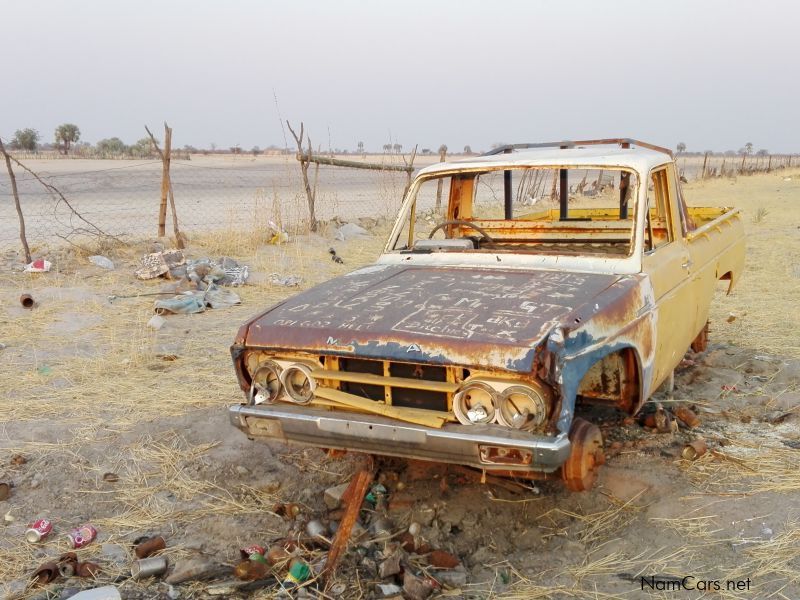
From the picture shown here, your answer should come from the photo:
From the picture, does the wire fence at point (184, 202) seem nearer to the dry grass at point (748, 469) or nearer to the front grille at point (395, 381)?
the front grille at point (395, 381)

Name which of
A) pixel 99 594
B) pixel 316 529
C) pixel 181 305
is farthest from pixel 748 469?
pixel 181 305

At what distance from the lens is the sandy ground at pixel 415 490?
3186 mm

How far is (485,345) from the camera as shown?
9.89ft

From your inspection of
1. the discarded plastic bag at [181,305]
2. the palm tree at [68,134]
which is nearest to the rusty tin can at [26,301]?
the discarded plastic bag at [181,305]

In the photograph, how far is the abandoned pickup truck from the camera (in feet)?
9.88

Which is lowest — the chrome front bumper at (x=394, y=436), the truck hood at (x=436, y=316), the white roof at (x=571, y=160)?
the chrome front bumper at (x=394, y=436)

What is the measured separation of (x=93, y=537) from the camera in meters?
3.62

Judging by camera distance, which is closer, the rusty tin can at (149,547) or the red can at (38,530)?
the rusty tin can at (149,547)

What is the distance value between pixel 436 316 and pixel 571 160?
1533mm

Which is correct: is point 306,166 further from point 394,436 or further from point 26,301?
point 394,436

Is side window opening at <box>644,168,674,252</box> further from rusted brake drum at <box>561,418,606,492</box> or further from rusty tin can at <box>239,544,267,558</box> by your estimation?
rusty tin can at <box>239,544,267,558</box>

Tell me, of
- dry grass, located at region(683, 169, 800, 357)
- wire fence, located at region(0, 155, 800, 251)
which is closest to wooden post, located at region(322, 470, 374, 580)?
dry grass, located at region(683, 169, 800, 357)

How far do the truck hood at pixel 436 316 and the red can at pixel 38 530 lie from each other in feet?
4.58

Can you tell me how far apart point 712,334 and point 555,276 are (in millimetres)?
3652
